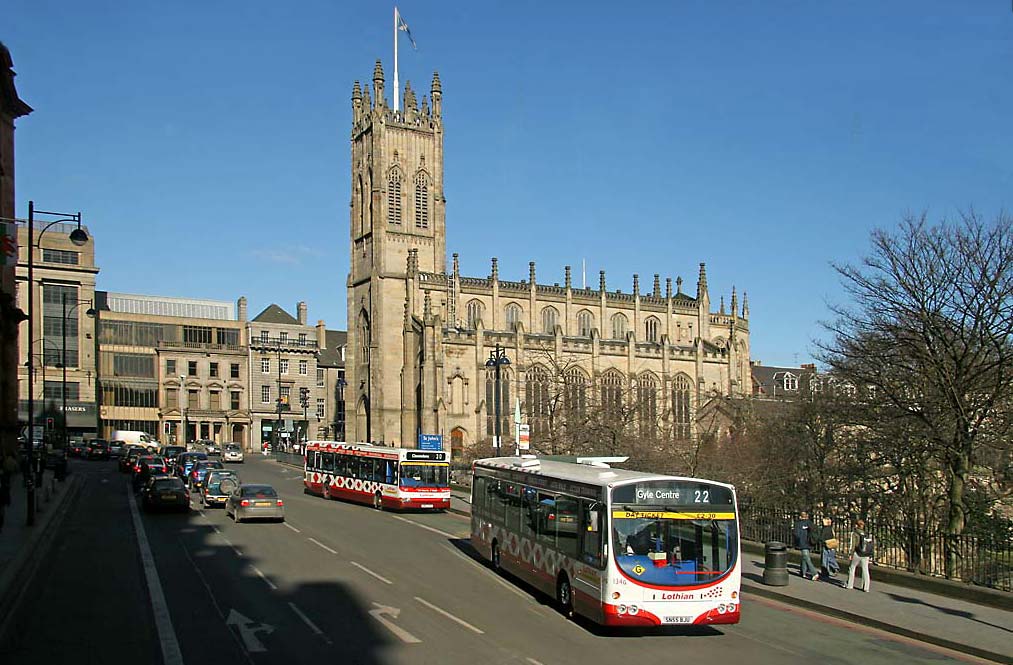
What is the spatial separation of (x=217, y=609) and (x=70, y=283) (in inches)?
3357

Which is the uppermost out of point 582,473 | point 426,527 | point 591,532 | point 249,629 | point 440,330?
point 440,330

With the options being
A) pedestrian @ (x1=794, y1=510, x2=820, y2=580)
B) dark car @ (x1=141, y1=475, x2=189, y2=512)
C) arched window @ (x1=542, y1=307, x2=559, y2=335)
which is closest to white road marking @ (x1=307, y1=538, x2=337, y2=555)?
dark car @ (x1=141, y1=475, x2=189, y2=512)

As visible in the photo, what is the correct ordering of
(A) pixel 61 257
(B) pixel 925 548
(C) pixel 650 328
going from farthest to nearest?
(A) pixel 61 257 < (C) pixel 650 328 < (B) pixel 925 548

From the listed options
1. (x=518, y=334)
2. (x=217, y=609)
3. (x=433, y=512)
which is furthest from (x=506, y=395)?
(x=217, y=609)

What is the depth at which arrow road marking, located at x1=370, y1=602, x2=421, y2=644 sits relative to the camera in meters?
14.4

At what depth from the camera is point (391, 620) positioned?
52.1ft

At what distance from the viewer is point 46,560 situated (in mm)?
23484

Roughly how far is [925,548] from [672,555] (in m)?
10.3

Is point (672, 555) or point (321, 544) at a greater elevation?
point (672, 555)

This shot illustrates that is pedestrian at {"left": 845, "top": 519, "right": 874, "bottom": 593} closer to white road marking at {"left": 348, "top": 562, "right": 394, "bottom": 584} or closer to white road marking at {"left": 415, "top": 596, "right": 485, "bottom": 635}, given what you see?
white road marking at {"left": 415, "top": 596, "right": 485, "bottom": 635}

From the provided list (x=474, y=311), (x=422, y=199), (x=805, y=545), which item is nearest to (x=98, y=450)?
(x=474, y=311)

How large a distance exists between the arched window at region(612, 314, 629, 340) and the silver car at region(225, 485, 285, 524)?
58331 mm

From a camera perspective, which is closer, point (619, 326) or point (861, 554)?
point (861, 554)

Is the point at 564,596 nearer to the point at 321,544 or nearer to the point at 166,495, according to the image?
the point at 321,544
